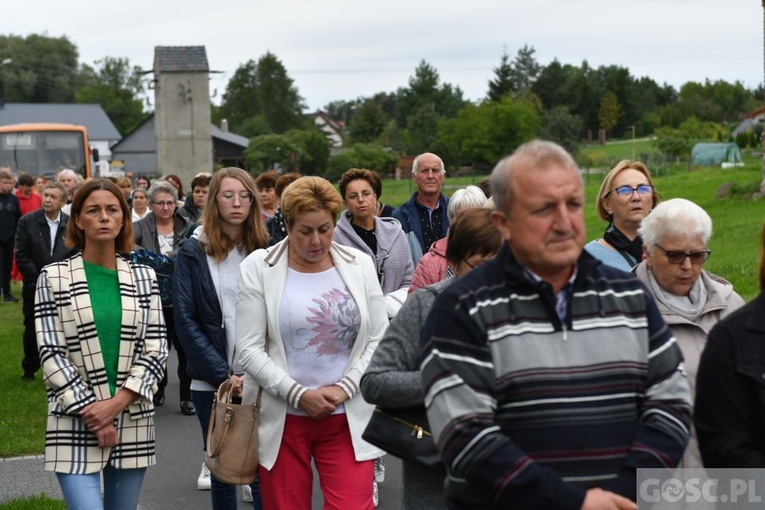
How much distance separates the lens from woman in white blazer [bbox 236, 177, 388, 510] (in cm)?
514

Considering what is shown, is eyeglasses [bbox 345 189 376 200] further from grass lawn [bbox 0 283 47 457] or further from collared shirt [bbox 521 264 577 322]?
collared shirt [bbox 521 264 577 322]

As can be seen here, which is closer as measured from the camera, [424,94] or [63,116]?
[63,116]

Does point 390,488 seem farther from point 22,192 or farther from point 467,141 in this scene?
point 467,141

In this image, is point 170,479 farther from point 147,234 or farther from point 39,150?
point 39,150

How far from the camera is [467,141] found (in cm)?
7156

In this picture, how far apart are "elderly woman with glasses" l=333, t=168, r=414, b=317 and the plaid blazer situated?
2819mm

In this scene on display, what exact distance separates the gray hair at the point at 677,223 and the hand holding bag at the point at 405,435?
4.19 ft

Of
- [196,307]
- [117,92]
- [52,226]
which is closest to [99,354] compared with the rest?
[196,307]

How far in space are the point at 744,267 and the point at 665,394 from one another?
1421 centimetres

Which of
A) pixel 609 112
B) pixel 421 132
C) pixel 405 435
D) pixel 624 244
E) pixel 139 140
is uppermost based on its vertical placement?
pixel 609 112

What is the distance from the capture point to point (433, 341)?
3.03 meters

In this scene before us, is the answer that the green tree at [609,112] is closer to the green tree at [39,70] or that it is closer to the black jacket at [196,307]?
the green tree at [39,70]

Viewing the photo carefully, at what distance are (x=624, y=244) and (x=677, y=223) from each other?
1566 mm

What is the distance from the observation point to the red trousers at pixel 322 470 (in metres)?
5.17
